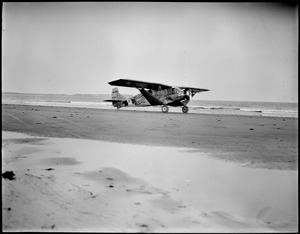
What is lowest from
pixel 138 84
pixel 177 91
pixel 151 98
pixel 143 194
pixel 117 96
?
pixel 143 194

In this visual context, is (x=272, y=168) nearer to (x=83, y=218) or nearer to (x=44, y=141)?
(x=83, y=218)

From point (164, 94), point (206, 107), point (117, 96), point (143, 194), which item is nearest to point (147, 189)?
point (143, 194)

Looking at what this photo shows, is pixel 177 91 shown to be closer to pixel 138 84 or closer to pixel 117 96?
pixel 138 84

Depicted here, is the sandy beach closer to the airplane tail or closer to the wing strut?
the wing strut

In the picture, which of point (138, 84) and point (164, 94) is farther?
point (164, 94)

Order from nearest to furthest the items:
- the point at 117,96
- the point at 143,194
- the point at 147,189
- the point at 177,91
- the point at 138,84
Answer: the point at 143,194, the point at 147,189, the point at 138,84, the point at 177,91, the point at 117,96

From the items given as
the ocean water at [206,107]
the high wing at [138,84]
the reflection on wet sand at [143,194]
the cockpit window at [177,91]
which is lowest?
the reflection on wet sand at [143,194]

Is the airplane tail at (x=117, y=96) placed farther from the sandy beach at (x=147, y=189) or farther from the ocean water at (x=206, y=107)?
the sandy beach at (x=147, y=189)

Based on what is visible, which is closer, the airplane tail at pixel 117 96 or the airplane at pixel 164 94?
the airplane at pixel 164 94

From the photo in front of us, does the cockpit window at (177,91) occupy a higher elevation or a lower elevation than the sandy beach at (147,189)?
higher

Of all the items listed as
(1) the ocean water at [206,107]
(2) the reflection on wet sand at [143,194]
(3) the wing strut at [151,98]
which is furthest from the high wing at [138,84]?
(2) the reflection on wet sand at [143,194]

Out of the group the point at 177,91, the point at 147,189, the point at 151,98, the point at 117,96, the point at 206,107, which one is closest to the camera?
the point at 147,189

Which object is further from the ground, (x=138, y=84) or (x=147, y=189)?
(x=138, y=84)

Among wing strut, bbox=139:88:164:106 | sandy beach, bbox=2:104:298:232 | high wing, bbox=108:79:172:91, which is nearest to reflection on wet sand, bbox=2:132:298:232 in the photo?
sandy beach, bbox=2:104:298:232
